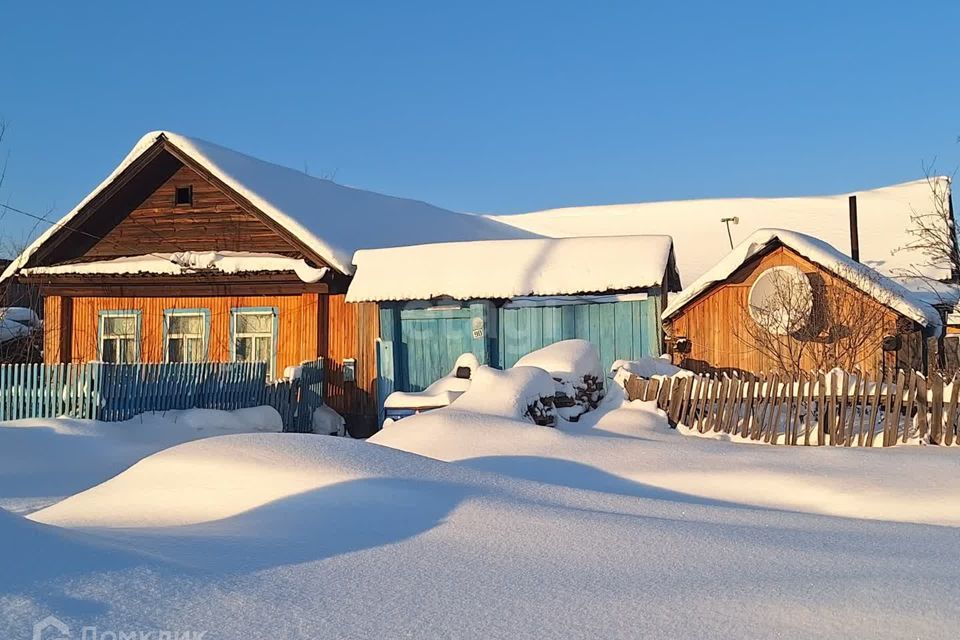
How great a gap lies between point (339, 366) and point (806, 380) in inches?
357

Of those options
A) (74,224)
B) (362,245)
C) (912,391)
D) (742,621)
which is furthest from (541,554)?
(74,224)

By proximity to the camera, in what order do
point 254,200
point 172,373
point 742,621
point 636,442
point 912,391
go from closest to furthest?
1. point 742,621
2. point 636,442
3. point 912,391
4. point 172,373
5. point 254,200

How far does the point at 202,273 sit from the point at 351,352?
3410 mm

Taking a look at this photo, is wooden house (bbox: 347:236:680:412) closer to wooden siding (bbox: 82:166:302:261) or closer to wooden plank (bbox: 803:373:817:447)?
wooden siding (bbox: 82:166:302:261)

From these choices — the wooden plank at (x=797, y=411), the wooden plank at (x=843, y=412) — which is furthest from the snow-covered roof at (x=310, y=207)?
the wooden plank at (x=843, y=412)

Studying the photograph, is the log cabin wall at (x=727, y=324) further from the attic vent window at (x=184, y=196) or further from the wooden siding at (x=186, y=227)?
the attic vent window at (x=184, y=196)

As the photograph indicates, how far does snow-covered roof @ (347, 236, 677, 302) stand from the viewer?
14.8 metres

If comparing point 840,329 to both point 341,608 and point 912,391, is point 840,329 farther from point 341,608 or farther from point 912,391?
point 341,608

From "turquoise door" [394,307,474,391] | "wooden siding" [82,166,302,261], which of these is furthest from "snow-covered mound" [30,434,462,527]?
"wooden siding" [82,166,302,261]

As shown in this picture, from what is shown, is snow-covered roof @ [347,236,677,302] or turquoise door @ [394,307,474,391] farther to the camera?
turquoise door @ [394,307,474,391]

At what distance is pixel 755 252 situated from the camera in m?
14.6

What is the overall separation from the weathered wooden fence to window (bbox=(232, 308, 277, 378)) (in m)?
8.49

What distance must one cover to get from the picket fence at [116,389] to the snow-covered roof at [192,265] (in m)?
2.39

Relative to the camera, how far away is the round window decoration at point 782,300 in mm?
13672
